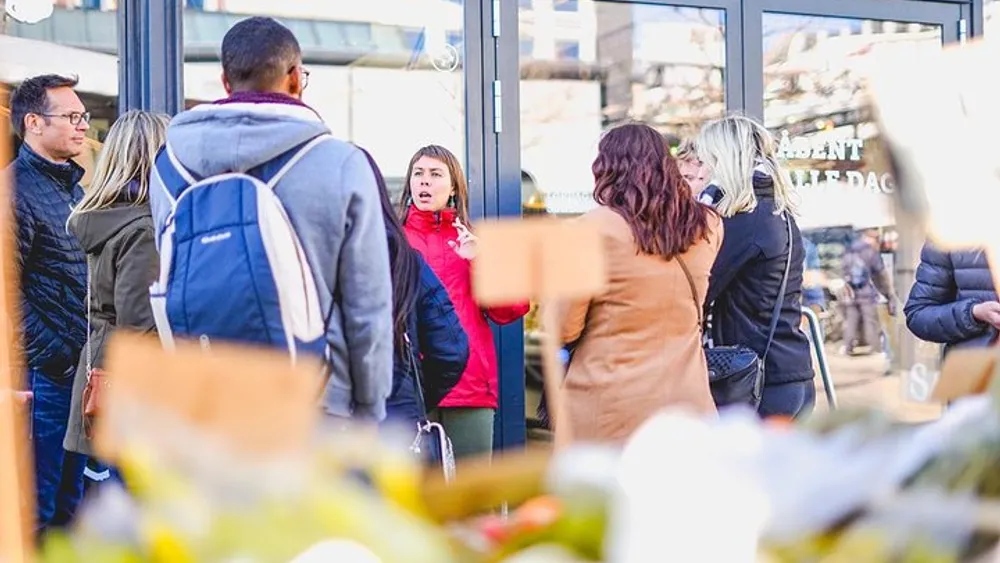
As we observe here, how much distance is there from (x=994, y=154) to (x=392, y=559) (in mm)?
1685

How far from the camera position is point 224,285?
8.46ft

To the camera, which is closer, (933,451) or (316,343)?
(933,451)

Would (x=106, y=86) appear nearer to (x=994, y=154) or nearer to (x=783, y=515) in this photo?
(x=994, y=154)

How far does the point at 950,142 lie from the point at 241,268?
4.57ft

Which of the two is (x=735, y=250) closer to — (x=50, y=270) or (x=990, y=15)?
(x=50, y=270)

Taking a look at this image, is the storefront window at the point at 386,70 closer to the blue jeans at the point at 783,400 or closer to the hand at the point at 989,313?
the blue jeans at the point at 783,400

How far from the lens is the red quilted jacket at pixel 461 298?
4.52 metres

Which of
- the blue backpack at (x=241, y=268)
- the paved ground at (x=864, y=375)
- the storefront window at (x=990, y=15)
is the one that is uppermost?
the storefront window at (x=990, y=15)

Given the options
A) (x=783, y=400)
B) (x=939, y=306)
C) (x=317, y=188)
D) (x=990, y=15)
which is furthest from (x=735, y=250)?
(x=990, y=15)

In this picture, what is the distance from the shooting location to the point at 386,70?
5.41 m

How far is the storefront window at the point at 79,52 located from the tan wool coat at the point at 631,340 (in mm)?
2140

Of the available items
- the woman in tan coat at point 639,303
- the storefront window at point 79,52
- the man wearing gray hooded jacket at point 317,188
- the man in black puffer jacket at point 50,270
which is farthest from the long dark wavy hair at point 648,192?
the storefront window at point 79,52

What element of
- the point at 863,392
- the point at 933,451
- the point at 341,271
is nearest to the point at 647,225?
the point at 341,271

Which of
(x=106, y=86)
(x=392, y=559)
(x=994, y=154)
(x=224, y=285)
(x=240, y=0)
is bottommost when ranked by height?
(x=392, y=559)
